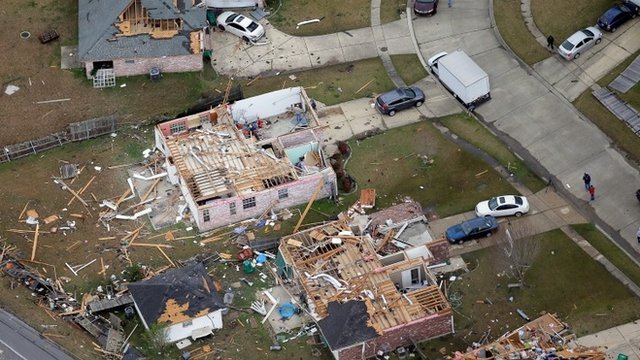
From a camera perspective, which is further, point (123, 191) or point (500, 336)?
point (123, 191)

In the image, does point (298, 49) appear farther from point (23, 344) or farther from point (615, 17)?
point (23, 344)

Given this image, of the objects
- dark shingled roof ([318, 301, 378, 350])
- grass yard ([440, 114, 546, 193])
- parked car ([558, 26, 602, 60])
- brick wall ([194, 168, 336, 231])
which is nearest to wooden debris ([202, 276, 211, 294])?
brick wall ([194, 168, 336, 231])

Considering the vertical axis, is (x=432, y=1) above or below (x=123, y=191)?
above

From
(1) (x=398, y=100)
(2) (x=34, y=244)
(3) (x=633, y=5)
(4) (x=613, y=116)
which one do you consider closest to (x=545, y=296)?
(4) (x=613, y=116)

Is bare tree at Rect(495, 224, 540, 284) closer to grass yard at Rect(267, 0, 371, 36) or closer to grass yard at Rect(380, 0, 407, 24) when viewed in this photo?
grass yard at Rect(380, 0, 407, 24)

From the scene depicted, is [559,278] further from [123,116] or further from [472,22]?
[123,116]

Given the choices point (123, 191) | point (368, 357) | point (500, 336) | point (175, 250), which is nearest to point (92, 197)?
point (123, 191)

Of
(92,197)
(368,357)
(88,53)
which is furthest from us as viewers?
(88,53)
